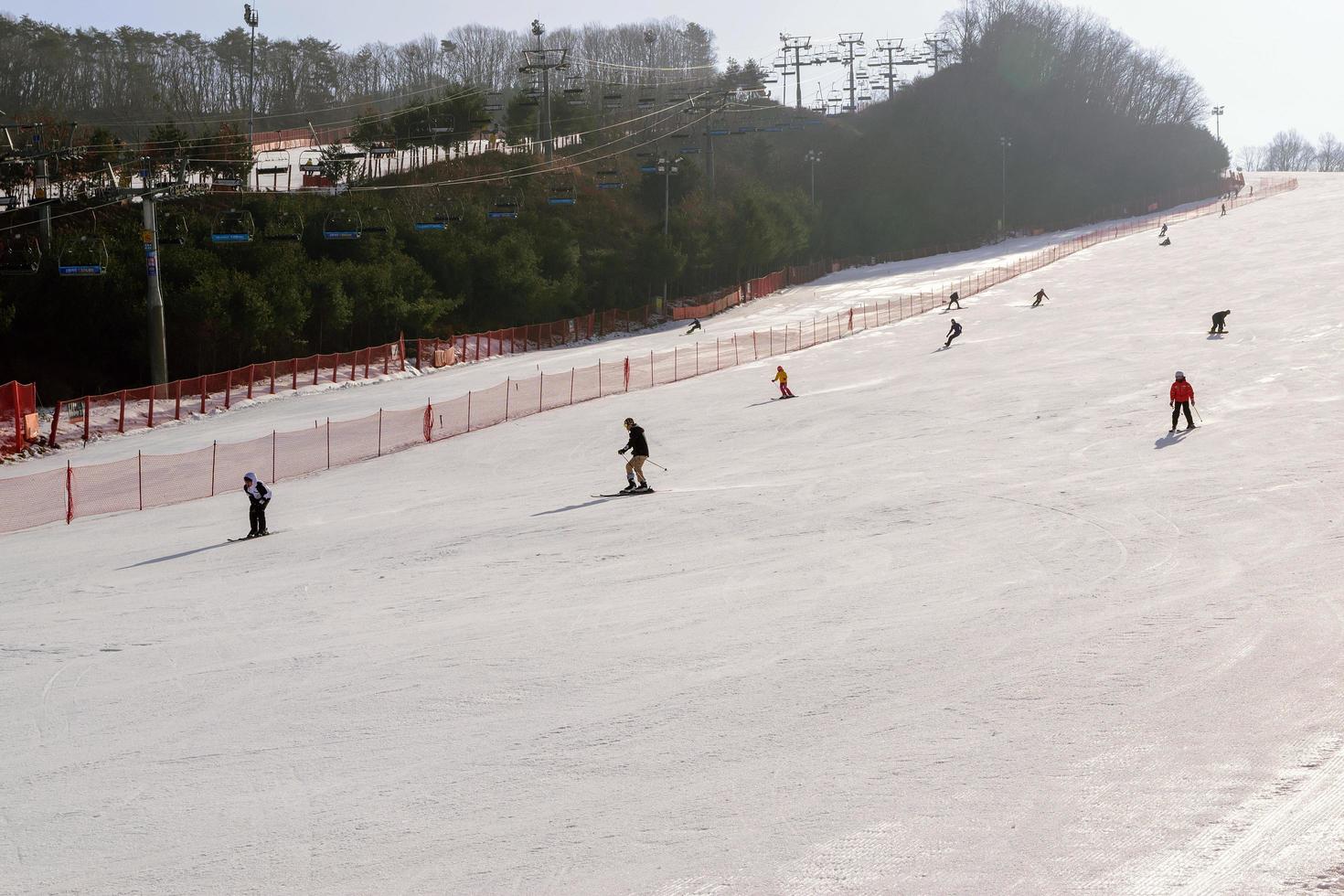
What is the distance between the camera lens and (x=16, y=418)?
3272 centimetres

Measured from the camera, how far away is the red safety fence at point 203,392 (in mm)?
35188

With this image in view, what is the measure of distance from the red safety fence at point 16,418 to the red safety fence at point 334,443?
225 inches

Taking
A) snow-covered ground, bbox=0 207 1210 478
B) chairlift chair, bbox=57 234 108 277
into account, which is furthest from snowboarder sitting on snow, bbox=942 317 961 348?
chairlift chair, bbox=57 234 108 277

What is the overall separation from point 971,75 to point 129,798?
147 meters

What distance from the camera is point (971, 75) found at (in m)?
143

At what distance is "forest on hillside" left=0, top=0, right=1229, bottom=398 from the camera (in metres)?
52.9

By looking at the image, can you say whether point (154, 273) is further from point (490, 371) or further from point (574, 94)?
point (574, 94)

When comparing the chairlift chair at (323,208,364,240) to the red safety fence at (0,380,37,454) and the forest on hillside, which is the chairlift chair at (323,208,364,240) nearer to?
the forest on hillside

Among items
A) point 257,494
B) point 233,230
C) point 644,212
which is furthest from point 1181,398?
point 644,212

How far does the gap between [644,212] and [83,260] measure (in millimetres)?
59505

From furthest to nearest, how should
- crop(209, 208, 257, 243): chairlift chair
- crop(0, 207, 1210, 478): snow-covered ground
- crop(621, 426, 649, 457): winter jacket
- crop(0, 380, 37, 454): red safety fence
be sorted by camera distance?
1. crop(209, 208, 257, 243): chairlift chair
2. crop(0, 207, 1210, 478): snow-covered ground
3. crop(0, 380, 37, 454): red safety fence
4. crop(621, 426, 649, 457): winter jacket

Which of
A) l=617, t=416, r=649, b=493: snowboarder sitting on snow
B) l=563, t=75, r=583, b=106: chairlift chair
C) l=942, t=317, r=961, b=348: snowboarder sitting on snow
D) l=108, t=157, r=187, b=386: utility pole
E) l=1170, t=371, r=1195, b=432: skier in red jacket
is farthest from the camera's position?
A: l=563, t=75, r=583, b=106: chairlift chair

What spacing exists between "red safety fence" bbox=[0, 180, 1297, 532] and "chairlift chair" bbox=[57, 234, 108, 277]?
382 inches

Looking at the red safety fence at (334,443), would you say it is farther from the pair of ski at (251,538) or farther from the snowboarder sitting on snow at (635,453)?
the snowboarder sitting on snow at (635,453)
